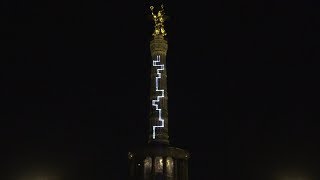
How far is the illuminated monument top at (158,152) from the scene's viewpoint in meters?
53.3

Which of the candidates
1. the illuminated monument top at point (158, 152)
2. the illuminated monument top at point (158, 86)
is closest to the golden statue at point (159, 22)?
the illuminated monument top at point (158, 86)

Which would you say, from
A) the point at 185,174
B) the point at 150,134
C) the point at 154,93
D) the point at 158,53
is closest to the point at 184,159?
the point at 185,174

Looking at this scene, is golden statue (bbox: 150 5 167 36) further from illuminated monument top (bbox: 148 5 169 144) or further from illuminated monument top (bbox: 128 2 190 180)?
illuminated monument top (bbox: 128 2 190 180)

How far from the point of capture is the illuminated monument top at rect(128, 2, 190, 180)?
175 ft

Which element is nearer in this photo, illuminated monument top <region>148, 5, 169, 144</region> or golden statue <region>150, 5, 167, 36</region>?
illuminated monument top <region>148, 5, 169, 144</region>

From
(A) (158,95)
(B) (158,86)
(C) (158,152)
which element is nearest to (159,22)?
(B) (158,86)

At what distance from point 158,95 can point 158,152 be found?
734 centimetres

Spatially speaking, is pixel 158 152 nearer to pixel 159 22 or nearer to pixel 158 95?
pixel 158 95

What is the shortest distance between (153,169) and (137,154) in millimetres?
2711


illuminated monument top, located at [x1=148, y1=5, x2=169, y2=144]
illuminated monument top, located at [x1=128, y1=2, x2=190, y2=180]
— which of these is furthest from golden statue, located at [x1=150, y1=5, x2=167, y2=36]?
illuminated monument top, located at [x1=128, y1=2, x2=190, y2=180]

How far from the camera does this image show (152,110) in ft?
183

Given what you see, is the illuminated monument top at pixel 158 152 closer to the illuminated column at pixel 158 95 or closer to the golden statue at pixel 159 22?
the illuminated column at pixel 158 95

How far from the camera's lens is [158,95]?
186 ft

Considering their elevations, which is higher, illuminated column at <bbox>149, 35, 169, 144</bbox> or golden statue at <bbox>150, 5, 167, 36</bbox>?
golden statue at <bbox>150, 5, 167, 36</bbox>
